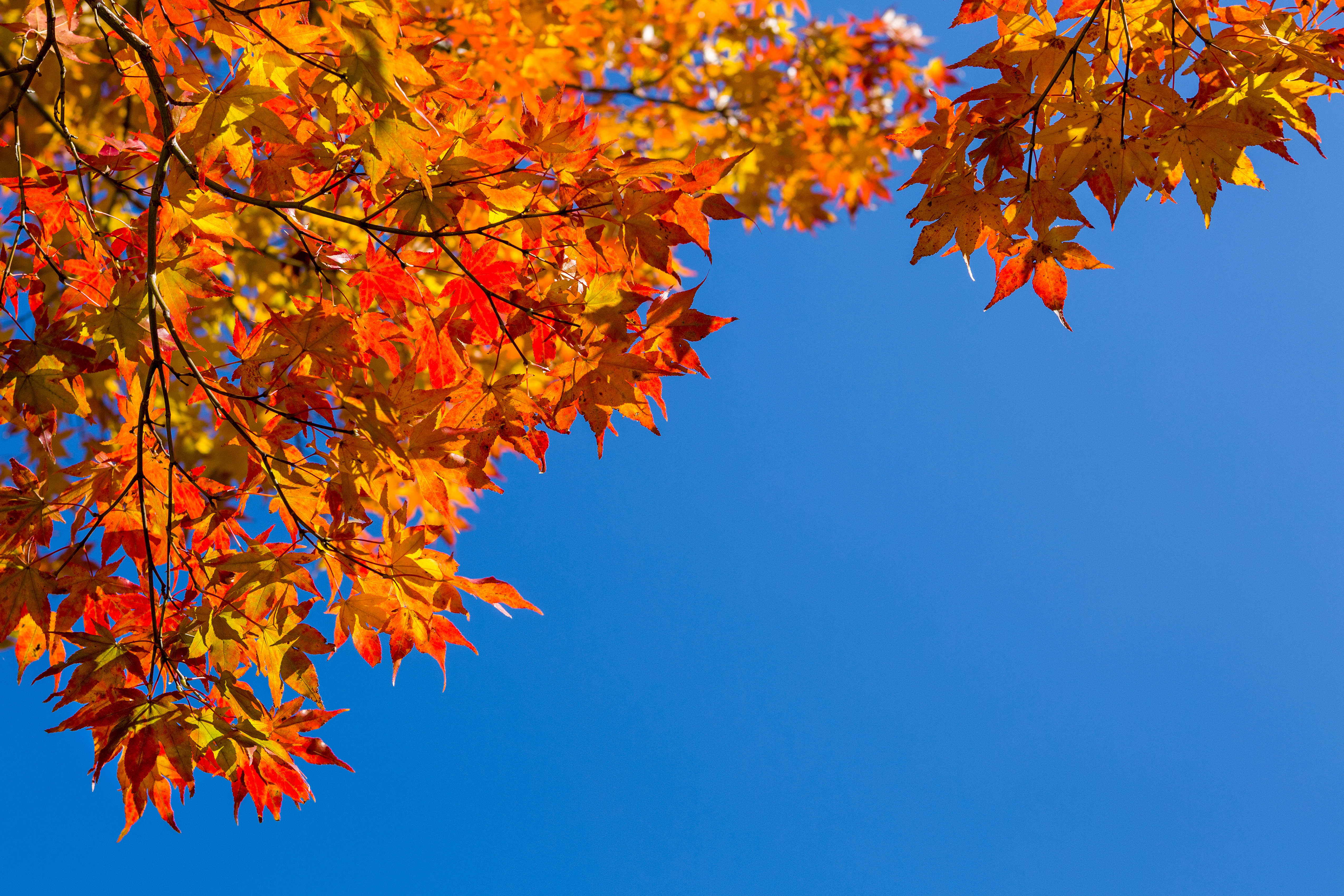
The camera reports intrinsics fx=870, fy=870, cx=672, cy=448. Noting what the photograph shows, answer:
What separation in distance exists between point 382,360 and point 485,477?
3.03m

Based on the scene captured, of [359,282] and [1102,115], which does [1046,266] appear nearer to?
[1102,115]

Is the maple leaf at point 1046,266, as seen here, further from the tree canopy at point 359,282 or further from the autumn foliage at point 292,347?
the autumn foliage at point 292,347

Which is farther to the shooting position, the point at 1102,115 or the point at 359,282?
the point at 359,282

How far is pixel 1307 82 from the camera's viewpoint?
1.71 metres

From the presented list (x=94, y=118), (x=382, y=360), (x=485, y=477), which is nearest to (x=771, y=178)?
(x=382, y=360)

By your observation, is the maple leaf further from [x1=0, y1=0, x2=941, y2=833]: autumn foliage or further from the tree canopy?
[x1=0, y1=0, x2=941, y2=833]: autumn foliage

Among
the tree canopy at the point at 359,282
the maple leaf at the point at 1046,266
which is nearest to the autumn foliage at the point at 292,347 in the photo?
the tree canopy at the point at 359,282

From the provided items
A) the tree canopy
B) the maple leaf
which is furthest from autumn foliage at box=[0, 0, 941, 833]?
the maple leaf

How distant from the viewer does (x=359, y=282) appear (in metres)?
2.20

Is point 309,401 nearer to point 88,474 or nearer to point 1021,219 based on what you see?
point 88,474

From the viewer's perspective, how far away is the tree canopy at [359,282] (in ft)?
5.63

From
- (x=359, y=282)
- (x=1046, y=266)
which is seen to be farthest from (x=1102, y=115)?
(x=359, y=282)

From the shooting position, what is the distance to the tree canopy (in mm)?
1717

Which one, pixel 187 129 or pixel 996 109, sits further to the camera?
pixel 996 109
